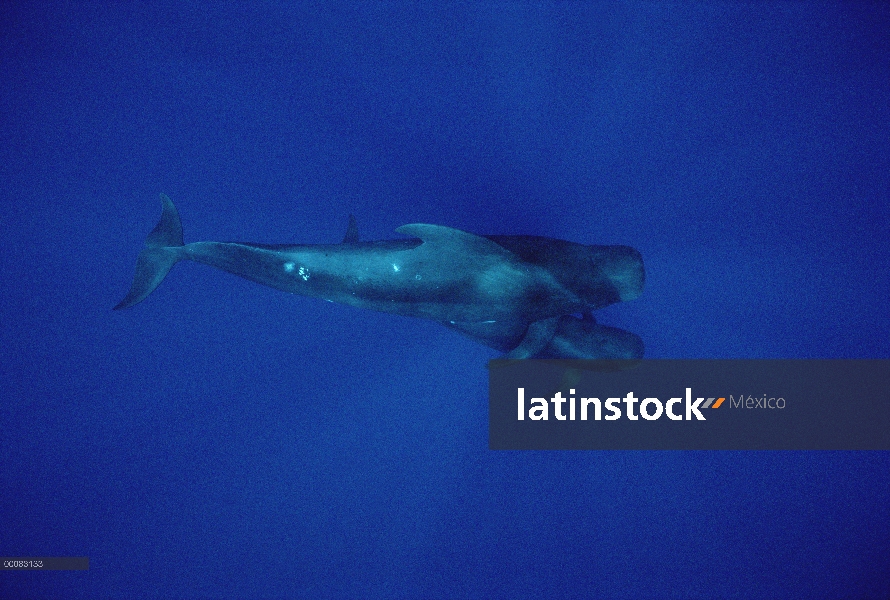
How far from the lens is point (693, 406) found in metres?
7.79

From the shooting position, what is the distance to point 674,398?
7.76 m

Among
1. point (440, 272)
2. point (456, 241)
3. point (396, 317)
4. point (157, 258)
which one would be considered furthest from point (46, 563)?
point (456, 241)

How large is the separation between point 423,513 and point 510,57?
699cm

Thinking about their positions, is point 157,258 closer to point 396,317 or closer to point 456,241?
point 456,241

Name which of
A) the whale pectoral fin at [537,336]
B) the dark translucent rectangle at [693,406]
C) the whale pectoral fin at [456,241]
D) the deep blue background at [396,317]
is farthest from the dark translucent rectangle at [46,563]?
the whale pectoral fin at [456,241]

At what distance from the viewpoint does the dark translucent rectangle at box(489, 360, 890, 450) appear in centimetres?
773

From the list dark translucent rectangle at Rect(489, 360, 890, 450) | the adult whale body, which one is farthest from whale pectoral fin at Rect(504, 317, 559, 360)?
dark translucent rectangle at Rect(489, 360, 890, 450)

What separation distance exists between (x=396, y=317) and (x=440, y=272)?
111 inches

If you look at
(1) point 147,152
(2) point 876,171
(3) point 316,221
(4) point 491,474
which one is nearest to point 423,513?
(4) point 491,474

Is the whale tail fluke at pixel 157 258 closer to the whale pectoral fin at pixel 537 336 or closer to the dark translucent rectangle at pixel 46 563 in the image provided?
the whale pectoral fin at pixel 537 336

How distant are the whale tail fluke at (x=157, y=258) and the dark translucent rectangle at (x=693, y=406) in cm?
461

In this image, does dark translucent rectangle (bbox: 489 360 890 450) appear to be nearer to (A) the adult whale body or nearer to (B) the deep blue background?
(B) the deep blue background

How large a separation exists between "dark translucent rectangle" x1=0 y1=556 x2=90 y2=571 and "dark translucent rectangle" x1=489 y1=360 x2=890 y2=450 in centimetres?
653

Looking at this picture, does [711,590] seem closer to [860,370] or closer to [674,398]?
[674,398]
